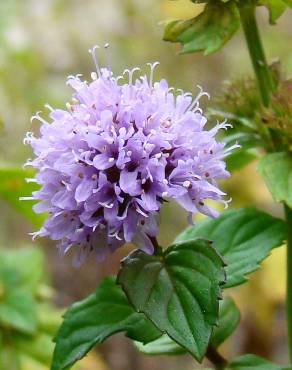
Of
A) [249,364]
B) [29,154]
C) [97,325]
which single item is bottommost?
[249,364]

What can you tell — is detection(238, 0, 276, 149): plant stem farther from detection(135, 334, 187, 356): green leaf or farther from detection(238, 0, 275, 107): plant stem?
detection(135, 334, 187, 356): green leaf

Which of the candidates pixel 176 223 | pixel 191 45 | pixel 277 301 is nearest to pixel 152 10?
pixel 176 223

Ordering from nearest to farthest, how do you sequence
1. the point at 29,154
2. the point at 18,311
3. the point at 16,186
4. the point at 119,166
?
the point at 119,166
the point at 16,186
the point at 18,311
the point at 29,154

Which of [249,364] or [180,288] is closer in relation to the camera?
[180,288]

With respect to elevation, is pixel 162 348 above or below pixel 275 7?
below

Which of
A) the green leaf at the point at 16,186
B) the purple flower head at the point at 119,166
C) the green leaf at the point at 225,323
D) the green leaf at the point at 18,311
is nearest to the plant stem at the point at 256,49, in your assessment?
the purple flower head at the point at 119,166

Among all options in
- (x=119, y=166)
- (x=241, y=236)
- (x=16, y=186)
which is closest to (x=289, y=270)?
(x=241, y=236)

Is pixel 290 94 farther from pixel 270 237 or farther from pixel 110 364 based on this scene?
pixel 110 364

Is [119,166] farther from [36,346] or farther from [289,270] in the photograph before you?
[36,346]
